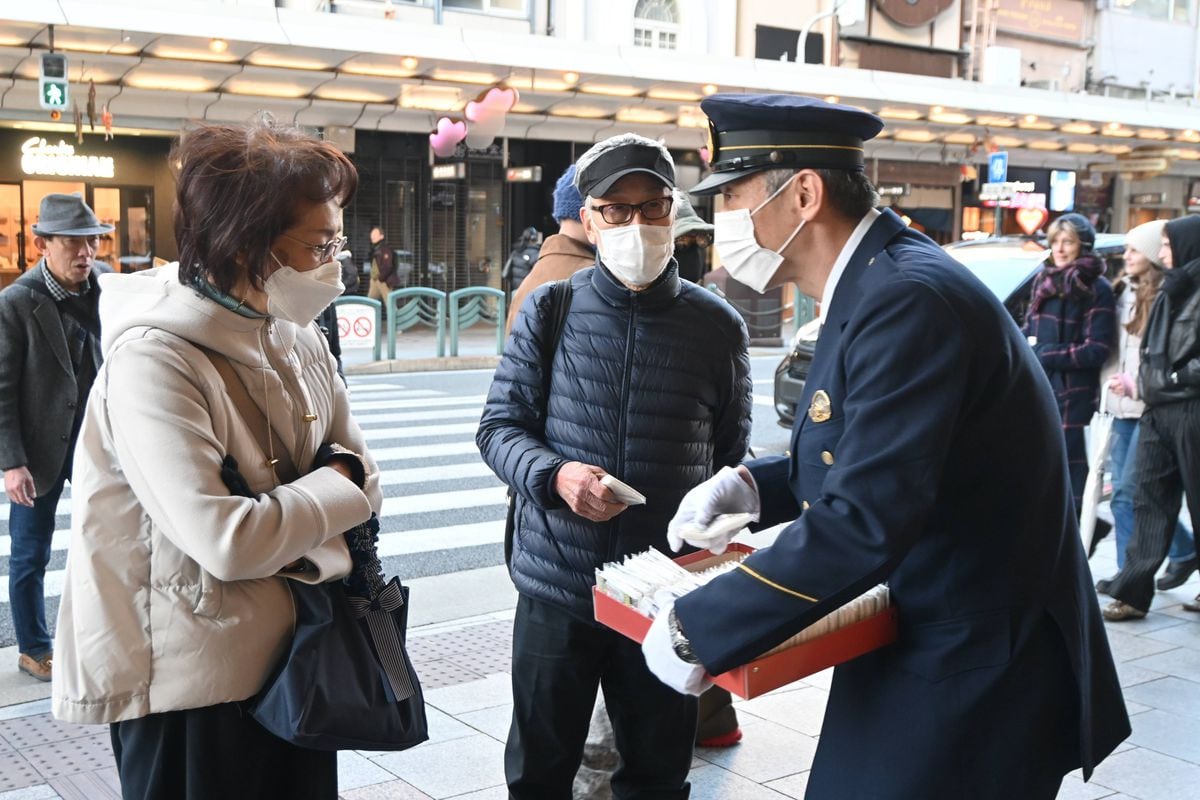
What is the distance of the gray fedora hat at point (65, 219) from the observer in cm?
546

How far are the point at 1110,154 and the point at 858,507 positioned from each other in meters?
37.8

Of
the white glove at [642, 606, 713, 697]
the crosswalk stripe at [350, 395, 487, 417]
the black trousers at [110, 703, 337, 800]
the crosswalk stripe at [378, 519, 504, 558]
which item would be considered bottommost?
the crosswalk stripe at [350, 395, 487, 417]

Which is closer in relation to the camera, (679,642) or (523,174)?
(679,642)

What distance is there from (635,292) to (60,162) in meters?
22.0

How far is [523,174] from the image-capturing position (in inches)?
1021

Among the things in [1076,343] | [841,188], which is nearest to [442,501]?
[1076,343]

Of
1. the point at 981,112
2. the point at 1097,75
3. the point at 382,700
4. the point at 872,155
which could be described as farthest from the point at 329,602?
the point at 1097,75

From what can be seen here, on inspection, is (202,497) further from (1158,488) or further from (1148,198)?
(1148,198)

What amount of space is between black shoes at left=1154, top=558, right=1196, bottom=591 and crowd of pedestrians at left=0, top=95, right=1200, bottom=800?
4.86 metres

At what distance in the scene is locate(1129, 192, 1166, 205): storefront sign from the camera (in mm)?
38594

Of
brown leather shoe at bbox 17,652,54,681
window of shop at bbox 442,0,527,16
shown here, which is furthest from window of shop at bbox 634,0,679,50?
brown leather shoe at bbox 17,652,54,681

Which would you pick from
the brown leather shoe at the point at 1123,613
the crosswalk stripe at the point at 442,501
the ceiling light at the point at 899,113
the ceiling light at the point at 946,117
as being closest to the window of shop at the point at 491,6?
the ceiling light at the point at 899,113

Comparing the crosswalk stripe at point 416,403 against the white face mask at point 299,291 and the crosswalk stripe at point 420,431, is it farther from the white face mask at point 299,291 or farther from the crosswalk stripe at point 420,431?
the white face mask at point 299,291

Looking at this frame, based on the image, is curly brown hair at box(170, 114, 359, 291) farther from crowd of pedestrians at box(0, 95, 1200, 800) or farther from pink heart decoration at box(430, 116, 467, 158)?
pink heart decoration at box(430, 116, 467, 158)
